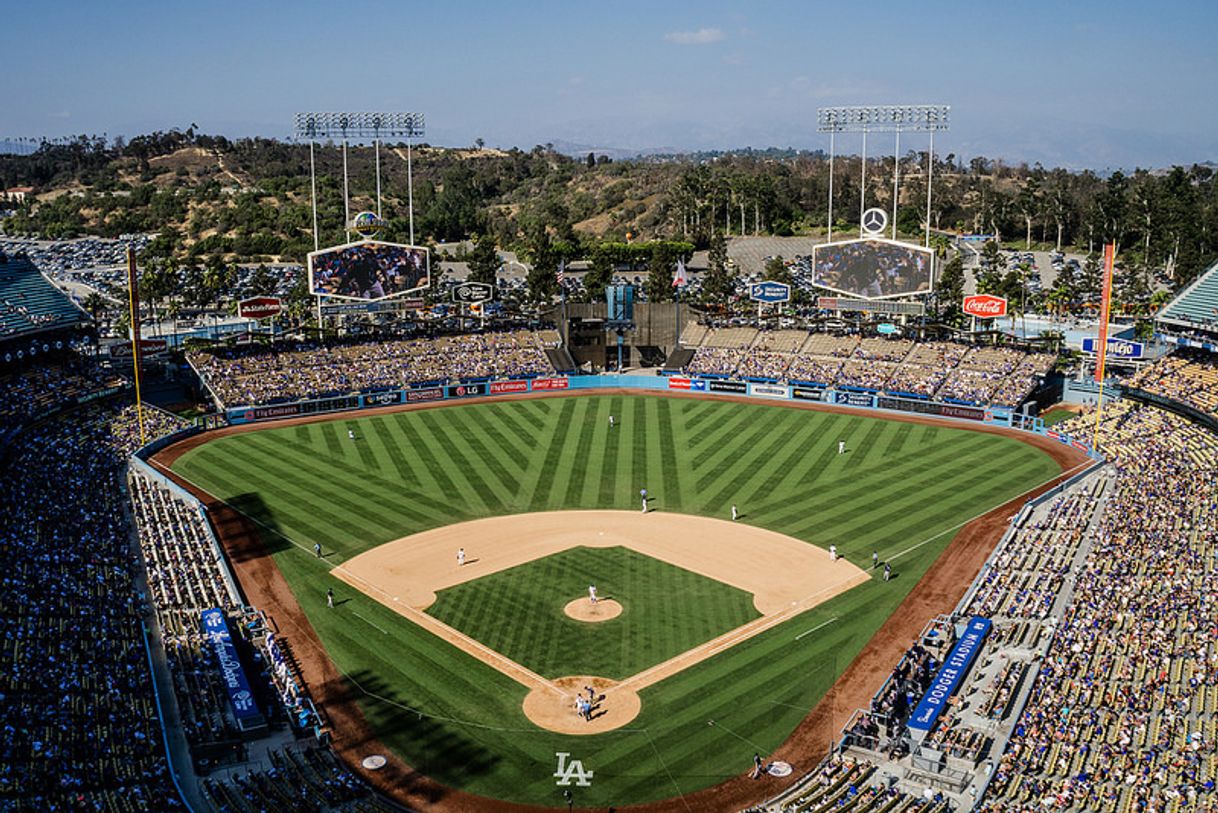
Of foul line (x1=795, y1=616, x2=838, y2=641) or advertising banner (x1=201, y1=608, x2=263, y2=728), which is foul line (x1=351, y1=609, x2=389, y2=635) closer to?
advertising banner (x1=201, y1=608, x2=263, y2=728)

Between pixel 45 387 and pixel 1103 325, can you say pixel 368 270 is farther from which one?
pixel 1103 325

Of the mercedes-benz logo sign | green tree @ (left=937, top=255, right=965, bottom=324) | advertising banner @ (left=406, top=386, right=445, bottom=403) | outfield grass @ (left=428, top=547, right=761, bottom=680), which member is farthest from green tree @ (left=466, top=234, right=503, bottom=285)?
outfield grass @ (left=428, top=547, right=761, bottom=680)

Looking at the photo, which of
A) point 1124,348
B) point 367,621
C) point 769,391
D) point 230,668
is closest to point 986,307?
point 1124,348

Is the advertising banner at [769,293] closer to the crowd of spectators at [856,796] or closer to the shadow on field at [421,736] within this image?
the shadow on field at [421,736]

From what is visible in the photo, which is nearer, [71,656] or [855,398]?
[71,656]

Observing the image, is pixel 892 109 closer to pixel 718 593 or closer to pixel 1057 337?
pixel 1057 337

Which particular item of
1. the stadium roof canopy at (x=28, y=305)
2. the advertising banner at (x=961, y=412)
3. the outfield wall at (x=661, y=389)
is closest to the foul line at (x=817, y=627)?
the outfield wall at (x=661, y=389)
